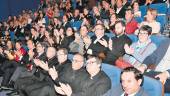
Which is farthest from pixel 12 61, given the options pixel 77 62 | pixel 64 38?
pixel 77 62

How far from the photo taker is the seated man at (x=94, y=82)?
10.2 ft

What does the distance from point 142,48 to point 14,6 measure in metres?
Answer: 10.5

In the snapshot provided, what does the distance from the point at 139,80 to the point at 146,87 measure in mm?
215

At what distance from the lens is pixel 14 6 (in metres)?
13.4

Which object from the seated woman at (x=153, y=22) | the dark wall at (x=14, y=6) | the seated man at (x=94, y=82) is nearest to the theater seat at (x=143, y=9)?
the seated woman at (x=153, y=22)

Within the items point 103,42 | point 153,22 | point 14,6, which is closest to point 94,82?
point 103,42

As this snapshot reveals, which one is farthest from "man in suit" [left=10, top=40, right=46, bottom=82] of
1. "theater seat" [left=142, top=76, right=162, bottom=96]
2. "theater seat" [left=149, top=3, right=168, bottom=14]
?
"theater seat" [left=142, top=76, right=162, bottom=96]

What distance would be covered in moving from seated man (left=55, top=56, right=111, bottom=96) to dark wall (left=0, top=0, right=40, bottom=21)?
1035 cm

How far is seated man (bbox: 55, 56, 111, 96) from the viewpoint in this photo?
10.2 ft

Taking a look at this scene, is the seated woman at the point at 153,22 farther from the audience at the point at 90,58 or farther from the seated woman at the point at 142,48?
the seated woman at the point at 142,48

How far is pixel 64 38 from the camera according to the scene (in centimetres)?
589

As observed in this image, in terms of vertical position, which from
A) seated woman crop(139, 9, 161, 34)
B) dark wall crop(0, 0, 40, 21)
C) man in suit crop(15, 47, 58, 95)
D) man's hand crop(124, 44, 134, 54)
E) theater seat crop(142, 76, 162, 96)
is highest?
dark wall crop(0, 0, 40, 21)

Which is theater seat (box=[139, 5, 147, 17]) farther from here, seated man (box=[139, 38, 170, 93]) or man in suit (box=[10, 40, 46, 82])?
seated man (box=[139, 38, 170, 93])

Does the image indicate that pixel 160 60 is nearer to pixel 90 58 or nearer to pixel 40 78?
pixel 90 58
